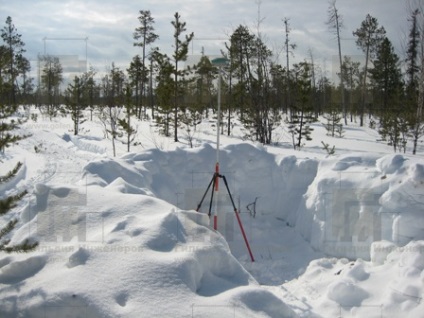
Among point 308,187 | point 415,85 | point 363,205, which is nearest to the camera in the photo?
point 363,205

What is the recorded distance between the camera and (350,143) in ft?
63.8

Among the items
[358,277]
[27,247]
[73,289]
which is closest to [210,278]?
[73,289]

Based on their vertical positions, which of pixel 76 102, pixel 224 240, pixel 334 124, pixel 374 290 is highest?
pixel 76 102

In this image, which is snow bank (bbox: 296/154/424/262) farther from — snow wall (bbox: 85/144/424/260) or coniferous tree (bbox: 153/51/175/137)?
coniferous tree (bbox: 153/51/175/137)

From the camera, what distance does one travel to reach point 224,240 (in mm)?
5211

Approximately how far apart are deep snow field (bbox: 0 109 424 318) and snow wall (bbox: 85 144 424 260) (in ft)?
0.08

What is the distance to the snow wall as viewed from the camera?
628cm

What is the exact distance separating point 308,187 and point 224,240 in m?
3.95

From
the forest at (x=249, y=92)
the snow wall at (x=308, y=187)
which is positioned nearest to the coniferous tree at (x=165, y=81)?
the forest at (x=249, y=92)

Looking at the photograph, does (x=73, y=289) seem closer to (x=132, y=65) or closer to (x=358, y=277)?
(x=358, y=277)

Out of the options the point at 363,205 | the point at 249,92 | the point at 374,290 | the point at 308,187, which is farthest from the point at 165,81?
the point at 374,290

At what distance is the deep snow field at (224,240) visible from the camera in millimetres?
3592

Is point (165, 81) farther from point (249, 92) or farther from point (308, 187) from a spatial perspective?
point (308, 187)

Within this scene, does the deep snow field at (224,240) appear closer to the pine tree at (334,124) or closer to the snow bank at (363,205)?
the snow bank at (363,205)
